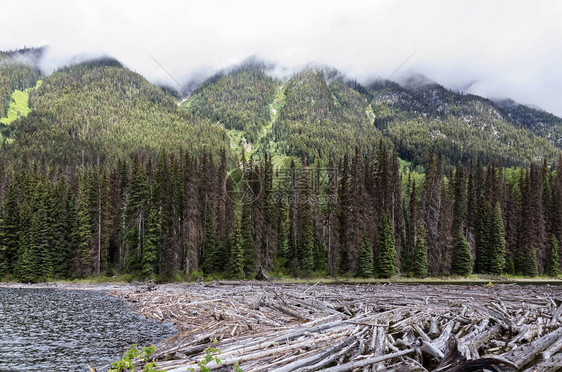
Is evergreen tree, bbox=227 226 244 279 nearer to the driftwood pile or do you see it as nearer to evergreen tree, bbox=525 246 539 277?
the driftwood pile

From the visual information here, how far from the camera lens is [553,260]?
7462cm

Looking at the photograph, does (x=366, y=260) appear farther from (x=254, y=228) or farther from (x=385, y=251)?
(x=254, y=228)

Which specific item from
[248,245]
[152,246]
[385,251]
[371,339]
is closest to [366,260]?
[385,251]

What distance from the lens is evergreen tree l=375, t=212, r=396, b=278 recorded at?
64.6 meters

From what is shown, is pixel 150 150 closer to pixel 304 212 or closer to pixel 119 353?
pixel 304 212

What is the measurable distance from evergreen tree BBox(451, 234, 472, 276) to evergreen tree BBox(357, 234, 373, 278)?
1691cm

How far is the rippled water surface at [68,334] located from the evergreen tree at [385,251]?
142 ft

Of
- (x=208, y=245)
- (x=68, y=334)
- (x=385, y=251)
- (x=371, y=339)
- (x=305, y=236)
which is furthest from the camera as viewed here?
(x=305, y=236)

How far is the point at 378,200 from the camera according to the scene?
7219 cm

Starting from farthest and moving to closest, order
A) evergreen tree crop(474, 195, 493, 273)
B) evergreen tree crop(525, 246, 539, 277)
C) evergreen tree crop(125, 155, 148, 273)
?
evergreen tree crop(474, 195, 493, 273) < evergreen tree crop(525, 246, 539, 277) < evergreen tree crop(125, 155, 148, 273)

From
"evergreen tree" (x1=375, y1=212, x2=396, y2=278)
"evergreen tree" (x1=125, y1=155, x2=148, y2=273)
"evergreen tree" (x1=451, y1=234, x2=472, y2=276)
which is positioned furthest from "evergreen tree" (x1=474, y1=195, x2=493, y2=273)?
"evergreen tree" (x1=125, y1=155, x2=148, y2=273)

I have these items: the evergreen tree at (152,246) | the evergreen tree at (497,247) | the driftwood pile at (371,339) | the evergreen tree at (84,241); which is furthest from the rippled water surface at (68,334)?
the evergreen tree at (497,247)

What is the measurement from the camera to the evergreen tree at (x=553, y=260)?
73.6 m

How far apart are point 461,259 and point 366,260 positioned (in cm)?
1843
